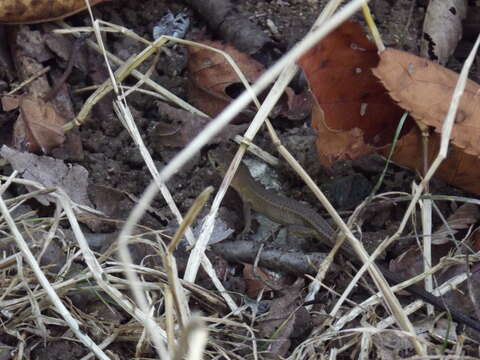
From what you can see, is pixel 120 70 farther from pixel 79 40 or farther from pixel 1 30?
pixel 1 30

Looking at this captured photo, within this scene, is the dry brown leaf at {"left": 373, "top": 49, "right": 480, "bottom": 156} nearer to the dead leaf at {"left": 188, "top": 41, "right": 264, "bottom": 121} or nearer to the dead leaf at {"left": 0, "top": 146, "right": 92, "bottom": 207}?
the dead leaf at {"left": 188, "top": 41, "right": 264, "bottom": 121}

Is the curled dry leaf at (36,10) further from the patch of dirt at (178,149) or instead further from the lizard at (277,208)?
the lizard at (277,208)

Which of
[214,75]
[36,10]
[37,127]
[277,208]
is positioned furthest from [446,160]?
[36,10]

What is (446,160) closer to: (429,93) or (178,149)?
(429,93)

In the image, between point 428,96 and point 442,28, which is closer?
point 428,96

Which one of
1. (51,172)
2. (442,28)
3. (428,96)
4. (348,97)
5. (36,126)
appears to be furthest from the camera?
(442,28)

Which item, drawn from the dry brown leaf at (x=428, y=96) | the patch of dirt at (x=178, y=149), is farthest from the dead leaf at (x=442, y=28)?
the dry brown leaf at (x=428, y=96)

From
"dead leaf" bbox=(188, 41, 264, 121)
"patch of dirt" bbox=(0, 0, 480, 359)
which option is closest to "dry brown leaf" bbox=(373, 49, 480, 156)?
"patch of dirt" bbox=(0, 0, 480, 359)
